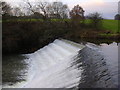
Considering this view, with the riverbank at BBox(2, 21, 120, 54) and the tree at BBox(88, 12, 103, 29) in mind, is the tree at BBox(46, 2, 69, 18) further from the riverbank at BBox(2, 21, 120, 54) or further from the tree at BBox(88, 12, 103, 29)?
the riverbank at BBox(2, 21, 120, 54)

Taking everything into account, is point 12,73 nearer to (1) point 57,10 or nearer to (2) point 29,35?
(2) point 29,35

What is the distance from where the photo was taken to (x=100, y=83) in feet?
23.0

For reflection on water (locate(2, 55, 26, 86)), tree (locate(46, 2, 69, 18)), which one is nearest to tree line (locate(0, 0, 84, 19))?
tree (locate(46, 2, 69, 18))

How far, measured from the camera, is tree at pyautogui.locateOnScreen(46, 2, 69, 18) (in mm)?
32438

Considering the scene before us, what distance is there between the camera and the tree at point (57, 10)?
3244cm

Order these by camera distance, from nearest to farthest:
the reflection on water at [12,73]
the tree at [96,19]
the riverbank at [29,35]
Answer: the reflection on water at [12,73], the riverbank at [29,35], the tree at [96,19]

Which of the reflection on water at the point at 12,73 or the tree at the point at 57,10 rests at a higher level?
the tree at the point at 57,10

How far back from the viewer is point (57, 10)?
3259cm

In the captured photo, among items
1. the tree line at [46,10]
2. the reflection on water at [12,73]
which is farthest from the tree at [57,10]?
the reflection on water at [12,73]

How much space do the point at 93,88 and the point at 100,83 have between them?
56 centimetres

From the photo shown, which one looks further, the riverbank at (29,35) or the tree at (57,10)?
the tree at (57,10)

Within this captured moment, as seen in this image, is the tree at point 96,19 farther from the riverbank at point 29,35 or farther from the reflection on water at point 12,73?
the reflection on water at point 12,73

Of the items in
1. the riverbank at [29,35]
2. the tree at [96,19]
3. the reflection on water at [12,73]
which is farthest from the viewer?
the tree at [96,19]

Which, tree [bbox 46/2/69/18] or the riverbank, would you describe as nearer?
the riverbank
